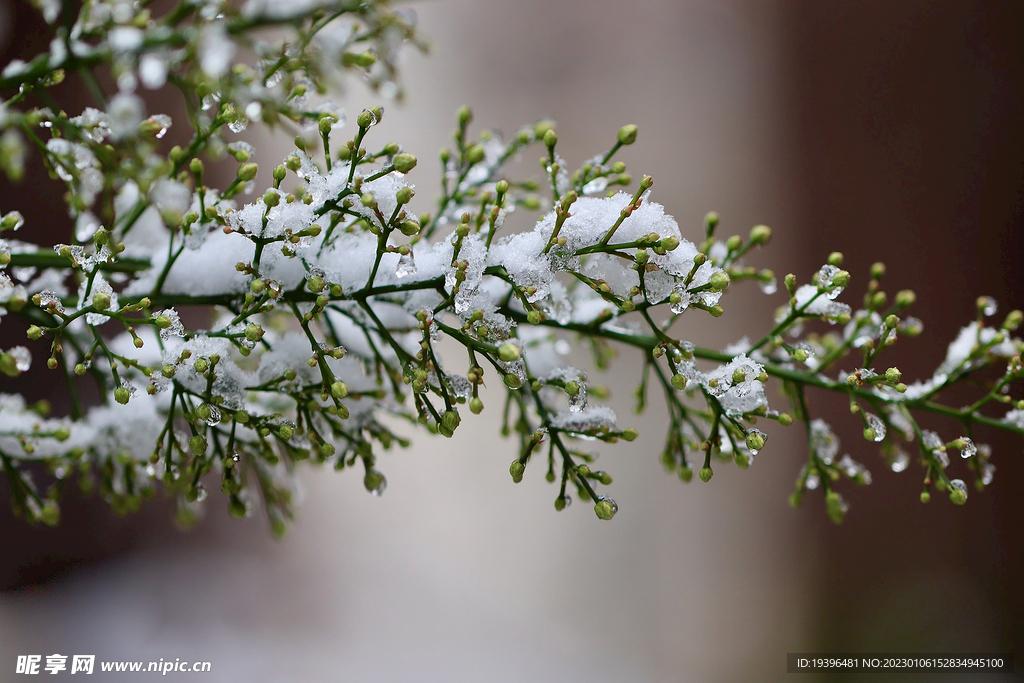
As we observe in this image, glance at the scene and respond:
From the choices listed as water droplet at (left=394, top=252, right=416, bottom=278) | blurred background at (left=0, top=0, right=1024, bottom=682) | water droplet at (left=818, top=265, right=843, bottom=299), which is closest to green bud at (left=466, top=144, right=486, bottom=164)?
water droplet at (left=394, top=252, right=416, bottom=278)

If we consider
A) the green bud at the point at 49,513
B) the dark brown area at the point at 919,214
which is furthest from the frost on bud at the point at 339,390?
the dark brown area at the point at 919,214

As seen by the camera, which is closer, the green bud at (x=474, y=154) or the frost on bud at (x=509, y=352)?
the frost on bud at (x=509, y=352)

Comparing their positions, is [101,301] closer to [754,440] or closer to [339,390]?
[339,390]

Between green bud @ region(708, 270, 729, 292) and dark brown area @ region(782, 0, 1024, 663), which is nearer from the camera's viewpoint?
green bud @ region(708, 270, 729, 292)

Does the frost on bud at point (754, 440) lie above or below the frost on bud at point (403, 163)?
below

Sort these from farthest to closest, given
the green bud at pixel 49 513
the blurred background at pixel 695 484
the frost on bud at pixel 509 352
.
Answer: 1. the blurred background at pixel 695 484
2. the green bud at pixel 49 513
3. the frost on bud at pixel 509 352

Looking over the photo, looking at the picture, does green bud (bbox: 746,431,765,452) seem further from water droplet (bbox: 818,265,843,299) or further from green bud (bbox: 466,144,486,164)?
green bud (bbox: 466,144,486,164)

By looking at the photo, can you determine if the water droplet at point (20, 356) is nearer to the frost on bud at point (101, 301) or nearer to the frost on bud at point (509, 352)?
the frost on bud at point (101, 301)
